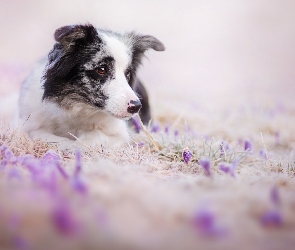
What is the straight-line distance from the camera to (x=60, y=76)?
311 centimetres

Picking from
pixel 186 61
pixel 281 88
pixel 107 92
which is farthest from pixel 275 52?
pixel 107 92

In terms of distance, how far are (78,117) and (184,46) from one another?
361 centimetres

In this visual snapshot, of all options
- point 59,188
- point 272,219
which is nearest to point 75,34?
point 59,188

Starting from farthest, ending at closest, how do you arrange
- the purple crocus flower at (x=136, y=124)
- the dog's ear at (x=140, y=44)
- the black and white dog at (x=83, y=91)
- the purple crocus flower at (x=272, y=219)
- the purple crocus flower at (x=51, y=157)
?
the purple crocus flower at (x=136, y=124) < the dog's ear at (x=140, y=44) < the black and white dog at (x=83, y=91) < the purple crocus flower at (x=51, y=157) < the purple crocus flower at (x=272, y=219)

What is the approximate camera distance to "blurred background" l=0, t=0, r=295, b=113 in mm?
4508

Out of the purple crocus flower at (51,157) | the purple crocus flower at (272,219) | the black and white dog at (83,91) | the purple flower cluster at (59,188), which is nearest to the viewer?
the purple flower cluster at (59,188)

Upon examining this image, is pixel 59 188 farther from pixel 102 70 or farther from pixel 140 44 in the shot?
pixel 140 44

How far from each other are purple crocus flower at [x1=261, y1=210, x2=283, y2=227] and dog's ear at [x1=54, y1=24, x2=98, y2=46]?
1.99 meters

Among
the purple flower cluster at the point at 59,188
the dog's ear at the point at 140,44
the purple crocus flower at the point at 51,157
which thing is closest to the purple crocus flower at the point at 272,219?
the purple flower cluster at the point at 59,188

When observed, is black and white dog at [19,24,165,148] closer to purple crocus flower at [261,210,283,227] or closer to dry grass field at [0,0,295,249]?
dry grass field at [0,0,295,249]

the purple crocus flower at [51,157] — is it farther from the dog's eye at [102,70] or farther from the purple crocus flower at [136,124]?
the purple crocus flower at [136,124]

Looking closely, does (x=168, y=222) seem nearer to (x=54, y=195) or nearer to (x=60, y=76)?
(x=54, y=195)

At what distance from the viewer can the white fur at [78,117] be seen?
3025mm

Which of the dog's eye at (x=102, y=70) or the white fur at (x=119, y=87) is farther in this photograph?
the dog's eye at (x=102, y=70)
